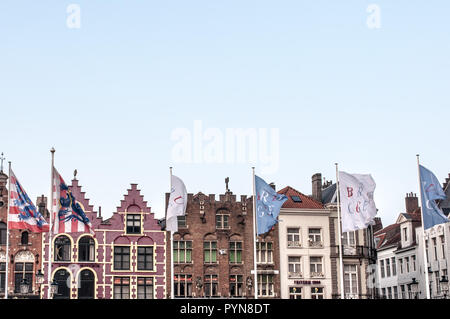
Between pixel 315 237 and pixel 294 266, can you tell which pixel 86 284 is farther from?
pixel 315 237

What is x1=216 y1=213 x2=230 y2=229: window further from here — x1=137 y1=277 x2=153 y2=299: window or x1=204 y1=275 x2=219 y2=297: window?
x1=137 y1=277 x2=153 y2=299: window

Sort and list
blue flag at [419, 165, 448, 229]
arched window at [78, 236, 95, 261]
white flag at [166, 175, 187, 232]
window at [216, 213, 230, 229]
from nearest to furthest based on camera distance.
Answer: blue flag at [419, 165, 448, 229], white flag at [166, 175, 187, 232], arched window at [78, 236, 95, 261], window at [216, 213, 230, 229]

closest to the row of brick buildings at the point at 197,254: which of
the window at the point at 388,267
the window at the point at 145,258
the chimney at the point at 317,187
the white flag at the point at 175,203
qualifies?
the window at the point at 145,258

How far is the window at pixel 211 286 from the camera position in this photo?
62844mm

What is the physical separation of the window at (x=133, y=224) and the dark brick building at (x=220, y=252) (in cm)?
312

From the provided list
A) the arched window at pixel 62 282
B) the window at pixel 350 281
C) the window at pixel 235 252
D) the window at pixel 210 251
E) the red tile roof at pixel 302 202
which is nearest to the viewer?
the arched window at pixel 62 282

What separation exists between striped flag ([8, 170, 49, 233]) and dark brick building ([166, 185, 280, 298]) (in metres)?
21.0

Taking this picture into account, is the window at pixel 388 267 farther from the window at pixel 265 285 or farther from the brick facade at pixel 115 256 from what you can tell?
the brick facade at pixel 115 256

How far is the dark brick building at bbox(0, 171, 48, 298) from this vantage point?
59.5 metres

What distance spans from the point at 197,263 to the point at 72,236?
35.3 ft

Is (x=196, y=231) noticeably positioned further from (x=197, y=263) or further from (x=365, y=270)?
(x=365, y=270)

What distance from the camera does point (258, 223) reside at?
48.8 m

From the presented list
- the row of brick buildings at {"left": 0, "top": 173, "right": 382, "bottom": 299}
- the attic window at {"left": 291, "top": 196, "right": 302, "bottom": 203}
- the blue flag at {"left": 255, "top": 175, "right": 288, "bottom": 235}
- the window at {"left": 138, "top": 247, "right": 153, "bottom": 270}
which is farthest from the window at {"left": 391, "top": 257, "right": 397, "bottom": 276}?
the blue flag at {"left": 255, "top": 175, "right": 288, "bottom": 235}
